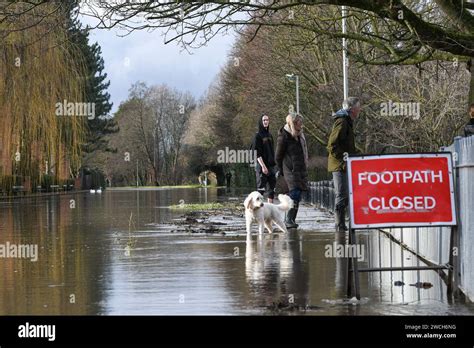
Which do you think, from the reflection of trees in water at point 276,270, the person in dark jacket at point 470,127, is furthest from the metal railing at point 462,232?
the person in dark jacket at point 470,127

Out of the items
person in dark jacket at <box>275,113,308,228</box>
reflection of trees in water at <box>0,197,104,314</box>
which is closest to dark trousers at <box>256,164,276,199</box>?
person in dark jacket at <box>275,113,308,228</box>

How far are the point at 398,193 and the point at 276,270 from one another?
2.66 meters

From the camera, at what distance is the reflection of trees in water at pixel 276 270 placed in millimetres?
9414

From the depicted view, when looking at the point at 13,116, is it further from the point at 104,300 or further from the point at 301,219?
the point at 104,300

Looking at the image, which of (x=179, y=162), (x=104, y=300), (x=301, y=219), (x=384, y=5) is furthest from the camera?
(x=179, y=162)

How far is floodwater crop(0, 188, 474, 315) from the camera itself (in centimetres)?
870

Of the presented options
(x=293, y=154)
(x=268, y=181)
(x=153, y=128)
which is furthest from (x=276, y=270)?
(x=153, y=128)

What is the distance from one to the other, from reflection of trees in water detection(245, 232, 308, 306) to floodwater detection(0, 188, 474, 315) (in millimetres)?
11

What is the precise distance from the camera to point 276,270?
1155cm

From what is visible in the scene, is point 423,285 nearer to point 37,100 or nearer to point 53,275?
point 53,275

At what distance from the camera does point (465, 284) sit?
30.7ft
